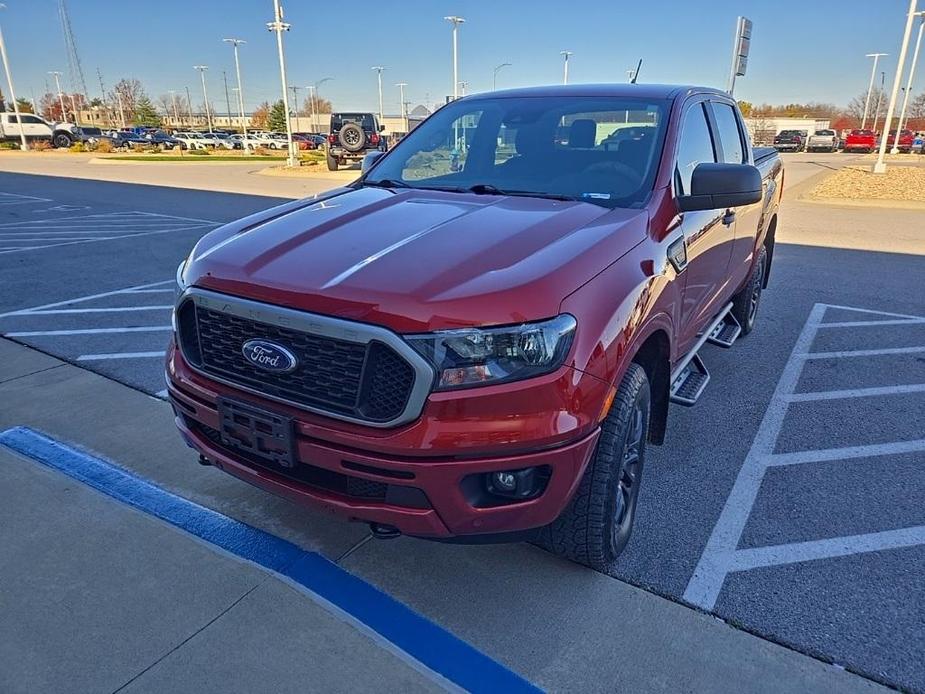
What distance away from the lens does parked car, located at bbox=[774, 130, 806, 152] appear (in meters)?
48.1

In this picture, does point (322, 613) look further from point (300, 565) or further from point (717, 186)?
point (717, 186)

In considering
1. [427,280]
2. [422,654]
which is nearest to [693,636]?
[422,654]

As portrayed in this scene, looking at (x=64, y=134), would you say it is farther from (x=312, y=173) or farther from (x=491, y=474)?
(x=491, y=474)

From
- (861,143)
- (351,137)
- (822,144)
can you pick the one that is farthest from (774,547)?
(822,144)

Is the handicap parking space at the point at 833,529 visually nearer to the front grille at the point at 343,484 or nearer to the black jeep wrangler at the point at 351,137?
the front grille at the point at 343,484

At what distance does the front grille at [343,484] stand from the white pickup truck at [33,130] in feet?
169

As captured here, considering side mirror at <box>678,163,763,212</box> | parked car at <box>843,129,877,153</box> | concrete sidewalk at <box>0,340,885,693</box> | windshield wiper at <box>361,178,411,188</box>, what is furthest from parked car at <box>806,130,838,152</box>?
concrete sidewalk at <box>0,340,885,693</box>

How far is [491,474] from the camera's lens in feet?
6.98

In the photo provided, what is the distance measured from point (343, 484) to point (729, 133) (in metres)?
3.66

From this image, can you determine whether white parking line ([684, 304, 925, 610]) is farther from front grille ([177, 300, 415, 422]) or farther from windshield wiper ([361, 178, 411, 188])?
windshield wiper ([361, 178, 411, 188])

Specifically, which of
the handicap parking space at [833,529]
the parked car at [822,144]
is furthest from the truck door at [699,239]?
the parked car at [822,144]

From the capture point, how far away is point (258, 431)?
90.0 inches

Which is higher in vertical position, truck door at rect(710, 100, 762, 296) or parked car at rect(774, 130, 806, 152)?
truck door at rect(710, 100, 762, 296)

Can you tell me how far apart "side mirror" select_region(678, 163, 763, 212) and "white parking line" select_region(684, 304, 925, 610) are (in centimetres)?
145
